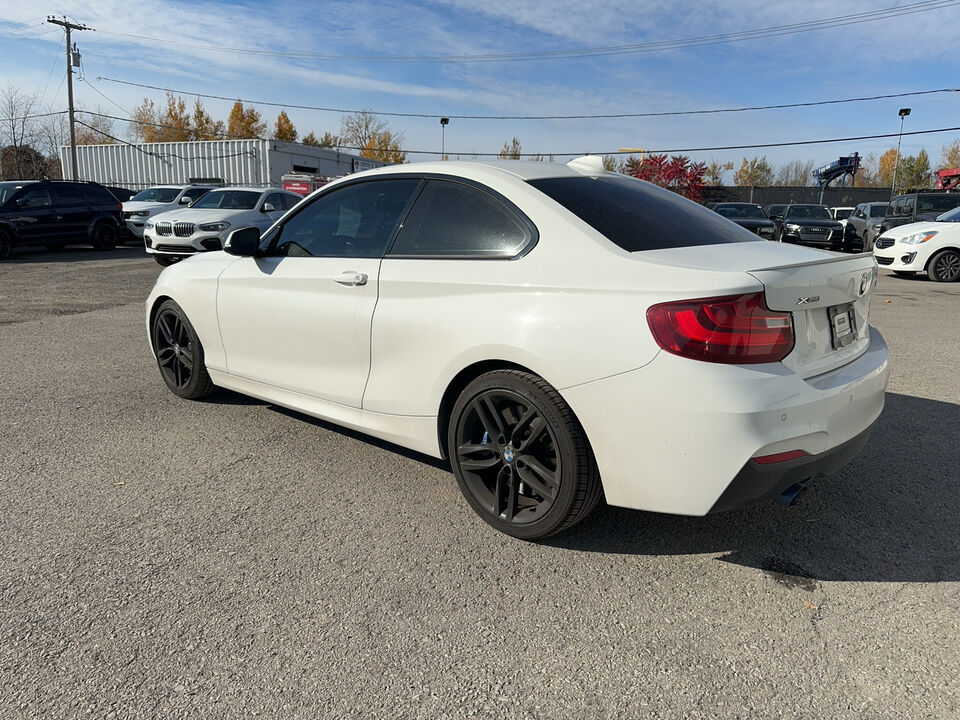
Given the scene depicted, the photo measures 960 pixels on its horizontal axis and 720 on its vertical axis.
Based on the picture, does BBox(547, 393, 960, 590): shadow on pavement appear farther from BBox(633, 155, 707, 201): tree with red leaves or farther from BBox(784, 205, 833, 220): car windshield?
BBox(633, 155, 707, 201): tree with red leaves

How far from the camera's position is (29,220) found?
16016 millimetres

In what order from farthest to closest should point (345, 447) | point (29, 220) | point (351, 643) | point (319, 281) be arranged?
point (29, 220), point (345, 447), point (319, 281), point (351, 643)

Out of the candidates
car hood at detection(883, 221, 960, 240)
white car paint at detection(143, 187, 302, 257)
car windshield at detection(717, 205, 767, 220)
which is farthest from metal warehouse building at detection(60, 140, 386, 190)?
car hood at detection(883, 221, 960, 240)

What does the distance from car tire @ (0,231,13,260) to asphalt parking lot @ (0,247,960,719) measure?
13980 mm

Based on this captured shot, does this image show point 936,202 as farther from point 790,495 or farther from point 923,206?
point 790,495

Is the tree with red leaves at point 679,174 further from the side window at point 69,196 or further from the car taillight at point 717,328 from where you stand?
the car taillight at point 717,328

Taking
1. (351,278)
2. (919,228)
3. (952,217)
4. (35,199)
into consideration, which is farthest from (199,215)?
(952,217)

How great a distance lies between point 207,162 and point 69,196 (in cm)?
2190

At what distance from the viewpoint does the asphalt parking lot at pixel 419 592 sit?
2.12 metres

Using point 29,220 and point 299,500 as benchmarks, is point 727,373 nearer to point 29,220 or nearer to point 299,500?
point 299,500

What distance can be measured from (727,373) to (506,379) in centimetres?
87

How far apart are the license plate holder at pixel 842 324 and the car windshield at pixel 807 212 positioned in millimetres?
21481

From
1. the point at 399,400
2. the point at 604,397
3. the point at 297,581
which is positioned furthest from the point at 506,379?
the point at 297,581

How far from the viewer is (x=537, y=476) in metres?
2.92
